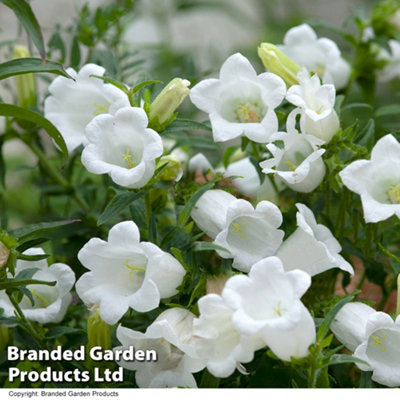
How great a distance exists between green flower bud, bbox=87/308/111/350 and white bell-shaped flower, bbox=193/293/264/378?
0.13 m

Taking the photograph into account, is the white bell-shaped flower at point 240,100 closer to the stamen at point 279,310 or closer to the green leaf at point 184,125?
the green leaf at point 184,125

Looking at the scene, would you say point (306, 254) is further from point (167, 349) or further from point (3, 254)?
point (3, 254)

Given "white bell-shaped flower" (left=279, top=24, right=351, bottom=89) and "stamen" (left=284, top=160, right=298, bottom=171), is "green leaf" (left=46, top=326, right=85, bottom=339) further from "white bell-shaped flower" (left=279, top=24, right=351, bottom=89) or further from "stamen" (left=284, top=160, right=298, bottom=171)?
"white bell-shaped flower" (left=279, top=24, right=351, bottom=89)

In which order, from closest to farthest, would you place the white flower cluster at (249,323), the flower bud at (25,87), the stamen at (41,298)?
the white flower cluster at (249,323)
the stamen at (41,298)
the flower bud at (25,87)

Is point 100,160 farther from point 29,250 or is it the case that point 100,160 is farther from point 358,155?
point 358,155

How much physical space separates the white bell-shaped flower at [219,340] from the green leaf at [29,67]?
0.84ft

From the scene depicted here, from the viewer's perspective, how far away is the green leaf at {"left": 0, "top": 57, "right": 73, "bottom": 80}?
645 mm

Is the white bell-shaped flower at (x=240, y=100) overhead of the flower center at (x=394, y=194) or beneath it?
overhead

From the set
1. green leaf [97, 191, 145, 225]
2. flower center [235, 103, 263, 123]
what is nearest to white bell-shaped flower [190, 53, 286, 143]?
flower center [235, 103, 263, 123]

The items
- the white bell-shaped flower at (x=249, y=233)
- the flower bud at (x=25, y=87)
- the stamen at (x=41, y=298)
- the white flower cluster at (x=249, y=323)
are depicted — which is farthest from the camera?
the flower bud at (x=25, y=87)

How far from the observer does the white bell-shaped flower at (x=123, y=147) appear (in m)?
0.64

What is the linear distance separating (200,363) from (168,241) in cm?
13

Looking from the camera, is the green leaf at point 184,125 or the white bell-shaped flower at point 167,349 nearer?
the white bell-shaped flower at point 167,349

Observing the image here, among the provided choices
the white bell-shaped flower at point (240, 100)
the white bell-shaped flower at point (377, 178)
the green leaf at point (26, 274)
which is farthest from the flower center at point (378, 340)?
the green leaf at point (26, 274)
